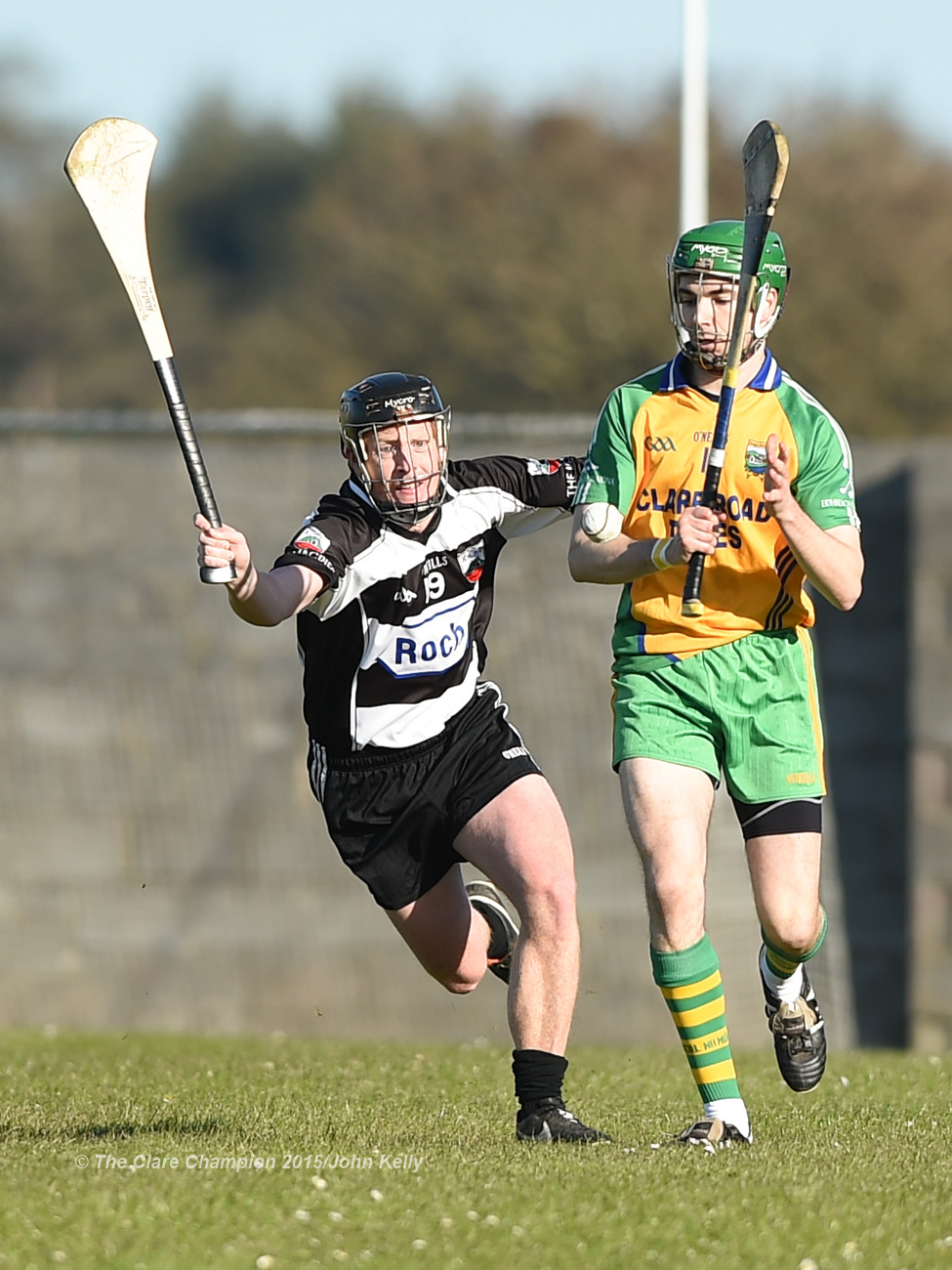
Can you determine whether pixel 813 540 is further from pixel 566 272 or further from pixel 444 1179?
pixel 566 272

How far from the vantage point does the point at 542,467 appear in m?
7.16

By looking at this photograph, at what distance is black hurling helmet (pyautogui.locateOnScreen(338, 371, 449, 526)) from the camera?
668 cm

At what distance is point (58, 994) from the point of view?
566 inches

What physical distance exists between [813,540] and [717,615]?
17.7 inches

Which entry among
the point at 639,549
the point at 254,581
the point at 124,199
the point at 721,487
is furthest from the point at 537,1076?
the point at 124,199

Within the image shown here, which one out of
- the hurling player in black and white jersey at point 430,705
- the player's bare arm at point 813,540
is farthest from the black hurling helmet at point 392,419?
the player's bare arm at point 813,540

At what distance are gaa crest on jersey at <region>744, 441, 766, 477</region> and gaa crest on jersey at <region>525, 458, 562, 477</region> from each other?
0.85m

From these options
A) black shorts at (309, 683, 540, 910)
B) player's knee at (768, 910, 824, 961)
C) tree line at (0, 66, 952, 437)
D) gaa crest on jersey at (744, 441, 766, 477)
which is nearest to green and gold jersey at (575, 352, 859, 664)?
gaa crest on jersey at (744, 441, 766, 477)

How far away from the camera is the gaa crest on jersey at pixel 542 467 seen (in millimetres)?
7125

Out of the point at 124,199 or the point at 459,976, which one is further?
the point at 459,976

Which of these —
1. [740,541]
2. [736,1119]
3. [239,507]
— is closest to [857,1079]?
[736,1119]

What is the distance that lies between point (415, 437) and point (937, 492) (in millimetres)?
7633

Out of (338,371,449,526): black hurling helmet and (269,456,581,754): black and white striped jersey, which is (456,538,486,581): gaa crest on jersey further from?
(338,371,449,526): black hurling helmet

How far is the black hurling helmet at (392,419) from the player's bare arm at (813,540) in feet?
3.55
